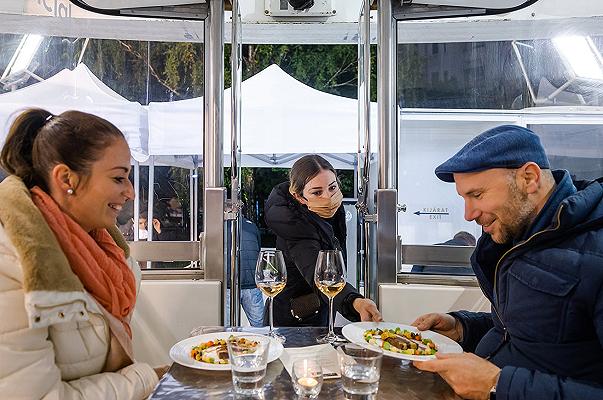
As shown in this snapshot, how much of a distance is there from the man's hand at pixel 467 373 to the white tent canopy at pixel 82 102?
1919mm

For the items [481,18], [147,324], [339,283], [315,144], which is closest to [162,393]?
[339,283]

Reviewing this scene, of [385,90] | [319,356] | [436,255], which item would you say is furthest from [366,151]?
[319,356]

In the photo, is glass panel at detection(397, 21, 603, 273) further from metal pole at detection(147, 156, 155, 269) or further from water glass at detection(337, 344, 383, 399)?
water glass at detection(337, 344, 383, 399)

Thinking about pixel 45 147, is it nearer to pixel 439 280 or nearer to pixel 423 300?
pixel 423 300

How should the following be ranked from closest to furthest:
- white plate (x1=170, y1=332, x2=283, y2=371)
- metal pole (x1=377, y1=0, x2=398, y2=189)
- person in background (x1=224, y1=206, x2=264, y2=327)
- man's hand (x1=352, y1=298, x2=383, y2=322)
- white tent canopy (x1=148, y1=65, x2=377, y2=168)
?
white plate (x1=170, y1=332, x2=283, y2=371), man's hand (x1=352, y1=298, x2=383, y2=322), metal pole (x1=377, y1=0, x2=398, y2=189), person in background (x1=224, y1=206, x2=264, y2=327), white tent canopy (x1=148, y1=65, x2=377, y2=168)

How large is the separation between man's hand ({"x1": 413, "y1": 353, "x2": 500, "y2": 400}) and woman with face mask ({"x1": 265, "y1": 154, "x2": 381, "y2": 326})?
43.5 inches

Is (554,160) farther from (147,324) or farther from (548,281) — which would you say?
(147,324)

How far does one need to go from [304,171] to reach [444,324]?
1.15 m

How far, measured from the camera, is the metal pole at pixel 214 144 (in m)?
2.61

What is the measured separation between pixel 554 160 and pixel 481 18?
799 millimetres

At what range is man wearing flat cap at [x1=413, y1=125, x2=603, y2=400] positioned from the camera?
4.26 ft

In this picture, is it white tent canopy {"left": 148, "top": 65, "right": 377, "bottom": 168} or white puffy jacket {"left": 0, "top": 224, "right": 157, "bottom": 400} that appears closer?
white puffy jacket {"left": 0, "top": 224, "right": 157, "bottom": 400}

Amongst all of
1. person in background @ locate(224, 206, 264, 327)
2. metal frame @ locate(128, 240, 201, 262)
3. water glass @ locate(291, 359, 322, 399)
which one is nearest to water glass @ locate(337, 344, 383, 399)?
water glass @ locate(291, 359, 322, 399)

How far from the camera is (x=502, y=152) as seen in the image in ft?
4.90
